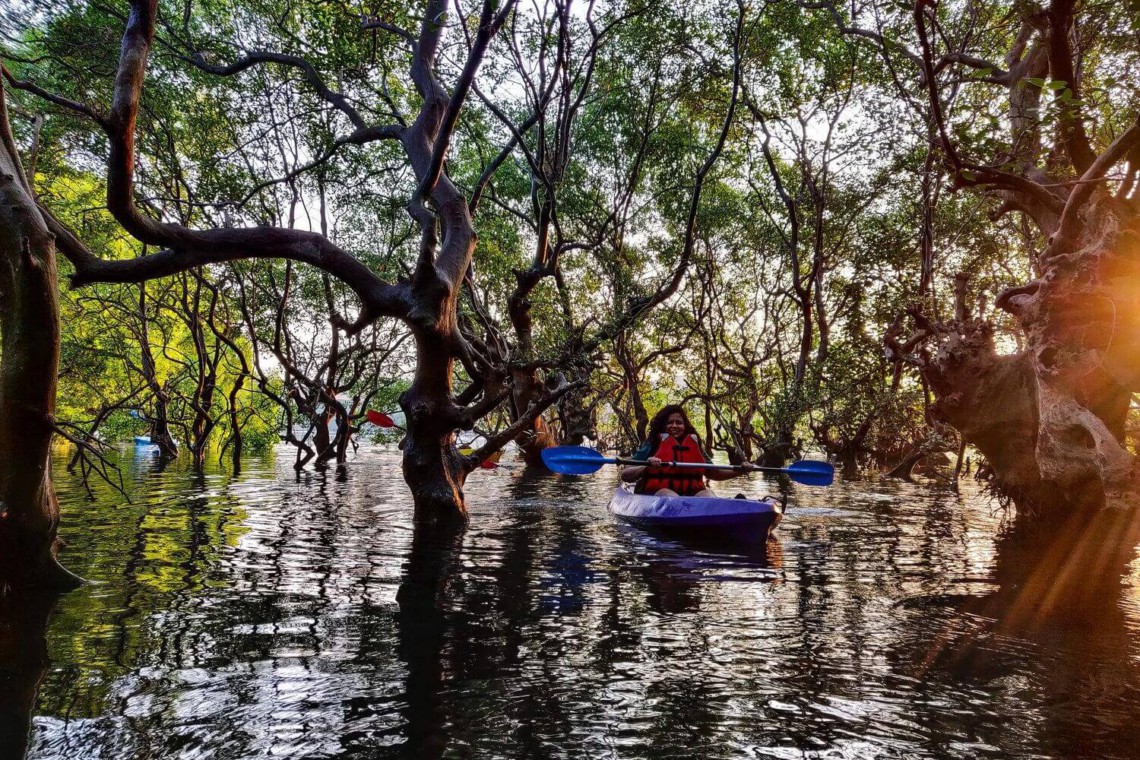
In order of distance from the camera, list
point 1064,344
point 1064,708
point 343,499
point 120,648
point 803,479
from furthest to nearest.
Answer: point 343,499
point 803,479
point 1064,344
point 120,648
point 1064,708

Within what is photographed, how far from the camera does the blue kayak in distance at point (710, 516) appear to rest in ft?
25.8

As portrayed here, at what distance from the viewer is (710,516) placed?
26.7ft

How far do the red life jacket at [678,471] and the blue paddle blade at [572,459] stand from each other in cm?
87

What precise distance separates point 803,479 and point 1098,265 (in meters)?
4.76

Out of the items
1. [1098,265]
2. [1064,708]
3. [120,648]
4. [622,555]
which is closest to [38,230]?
[120,648]

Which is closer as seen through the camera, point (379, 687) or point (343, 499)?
point (379, 687)

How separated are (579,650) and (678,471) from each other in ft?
19.1

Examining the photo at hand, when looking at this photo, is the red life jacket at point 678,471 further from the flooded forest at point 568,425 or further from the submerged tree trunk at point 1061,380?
the submerged tree trunk at point 1061,380

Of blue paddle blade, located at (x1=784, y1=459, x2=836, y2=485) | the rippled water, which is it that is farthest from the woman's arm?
blue paddle blade, located at (x1=784, y1=459, x2=836, y2=485)

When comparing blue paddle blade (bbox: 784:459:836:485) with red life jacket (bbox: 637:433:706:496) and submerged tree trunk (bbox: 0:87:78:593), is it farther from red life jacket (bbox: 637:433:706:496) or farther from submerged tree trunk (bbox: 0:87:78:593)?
submerged tree trunk (bbox: 0:87:78:593)

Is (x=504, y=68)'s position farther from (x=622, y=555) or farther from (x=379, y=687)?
(x=379, y=687)

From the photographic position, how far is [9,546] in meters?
4.46

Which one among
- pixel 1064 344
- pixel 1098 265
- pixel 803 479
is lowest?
pixel 803 479

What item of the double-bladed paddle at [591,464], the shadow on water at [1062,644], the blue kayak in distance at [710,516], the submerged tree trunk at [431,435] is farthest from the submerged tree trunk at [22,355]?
the blue kayak in distance at [710,516]
